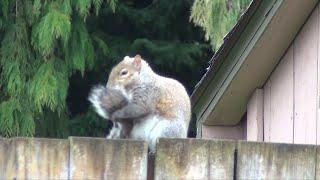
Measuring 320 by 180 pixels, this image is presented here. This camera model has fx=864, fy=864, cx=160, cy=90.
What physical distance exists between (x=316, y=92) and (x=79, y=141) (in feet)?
6.78

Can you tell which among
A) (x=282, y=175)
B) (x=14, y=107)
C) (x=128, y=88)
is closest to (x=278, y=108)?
(x=128, y=88)

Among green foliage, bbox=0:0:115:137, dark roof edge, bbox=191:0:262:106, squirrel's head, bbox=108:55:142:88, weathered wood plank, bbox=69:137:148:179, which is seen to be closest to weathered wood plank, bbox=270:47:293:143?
dark roof edge, bbox=191:0:262:106

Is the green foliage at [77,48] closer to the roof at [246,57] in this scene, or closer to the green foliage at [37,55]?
the green foliage at [37,55]

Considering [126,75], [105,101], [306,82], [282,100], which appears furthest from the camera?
[282,100]

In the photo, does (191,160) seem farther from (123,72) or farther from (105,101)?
(123,72)

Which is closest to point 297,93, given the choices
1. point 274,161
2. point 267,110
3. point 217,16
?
point 267,110

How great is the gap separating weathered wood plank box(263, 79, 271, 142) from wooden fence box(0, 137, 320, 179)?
2.45m

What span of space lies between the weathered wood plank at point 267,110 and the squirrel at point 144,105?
2.50ft

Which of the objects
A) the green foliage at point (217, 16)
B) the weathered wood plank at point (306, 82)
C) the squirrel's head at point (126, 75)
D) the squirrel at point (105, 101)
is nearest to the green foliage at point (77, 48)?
the green foliage at point (217, 16)

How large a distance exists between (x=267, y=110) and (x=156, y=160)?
8.46 ft

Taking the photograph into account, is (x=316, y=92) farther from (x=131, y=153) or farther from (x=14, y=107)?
(x=14, y=107)

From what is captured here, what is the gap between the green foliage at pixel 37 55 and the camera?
866cm

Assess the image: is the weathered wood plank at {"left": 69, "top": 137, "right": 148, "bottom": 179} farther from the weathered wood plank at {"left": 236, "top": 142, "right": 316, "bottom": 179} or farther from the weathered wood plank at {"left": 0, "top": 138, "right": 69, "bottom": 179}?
the weathered wood plank at {"left": 236, "top": 142, "right": 316, "bottom": 179}

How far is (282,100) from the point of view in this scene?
13.8 ft
